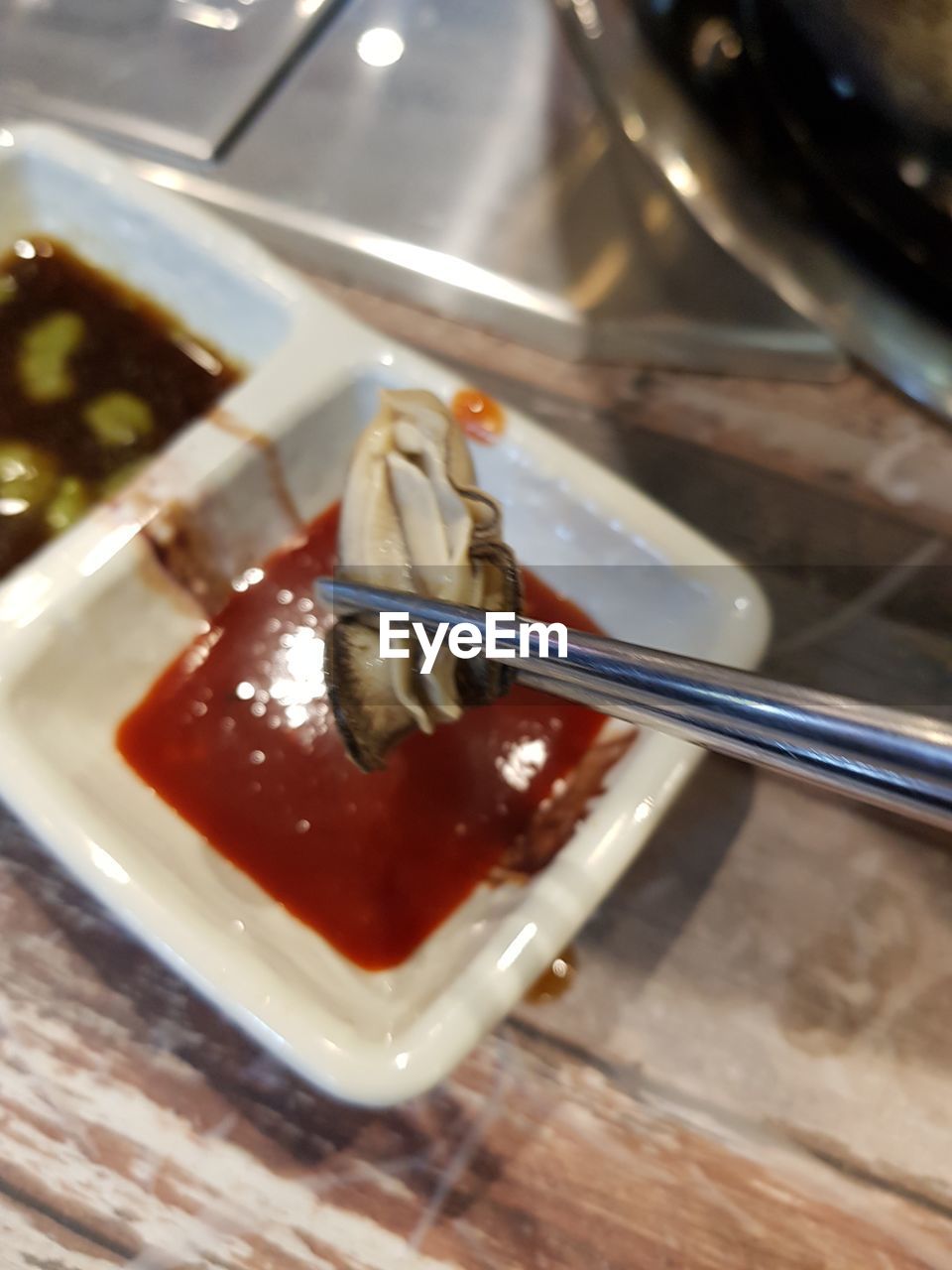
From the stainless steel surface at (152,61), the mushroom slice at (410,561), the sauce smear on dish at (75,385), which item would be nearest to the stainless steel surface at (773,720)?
the mushroom slice at (410,561)

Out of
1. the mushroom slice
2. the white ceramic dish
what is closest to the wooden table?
the white ceramic dish

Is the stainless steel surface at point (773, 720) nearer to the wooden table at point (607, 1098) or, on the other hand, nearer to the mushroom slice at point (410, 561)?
the mushroom slice at point (410, 561)

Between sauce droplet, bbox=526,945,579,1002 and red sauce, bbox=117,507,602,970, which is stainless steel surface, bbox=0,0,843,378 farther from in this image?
sauce droplet, bbox=526,945,579,1002

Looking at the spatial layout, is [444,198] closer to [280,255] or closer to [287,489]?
[280,255]

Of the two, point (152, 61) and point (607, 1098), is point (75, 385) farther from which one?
point (607, 1098)

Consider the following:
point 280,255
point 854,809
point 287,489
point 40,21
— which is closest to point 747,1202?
point 854,809

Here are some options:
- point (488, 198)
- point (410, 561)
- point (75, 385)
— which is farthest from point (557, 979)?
point (488, 198)
